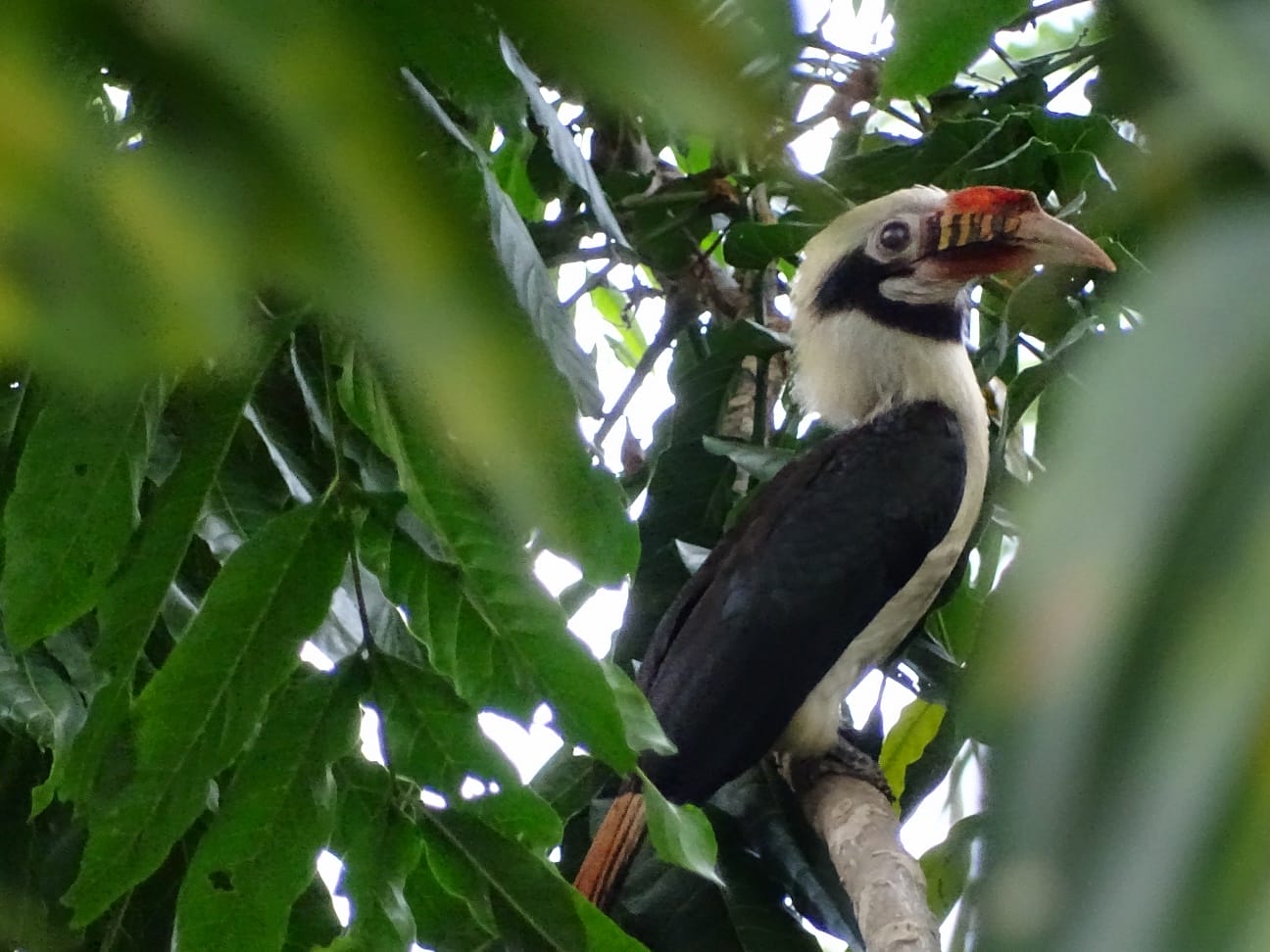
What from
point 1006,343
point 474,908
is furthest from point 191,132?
point 1006,343

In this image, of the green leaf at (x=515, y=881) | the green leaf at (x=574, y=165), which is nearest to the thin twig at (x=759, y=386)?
the green leaf at (x=574, y=165)

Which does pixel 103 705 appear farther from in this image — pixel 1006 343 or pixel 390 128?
pixel 1006 343

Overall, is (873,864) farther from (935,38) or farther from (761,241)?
(935,38)

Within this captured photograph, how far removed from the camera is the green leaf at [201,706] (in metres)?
1.00

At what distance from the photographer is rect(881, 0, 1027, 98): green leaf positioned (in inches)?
12.2

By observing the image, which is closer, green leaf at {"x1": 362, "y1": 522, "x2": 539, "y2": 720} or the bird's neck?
green leaf at {"x1": 362, "y1": 522, "x2": 539, "y2": 720}

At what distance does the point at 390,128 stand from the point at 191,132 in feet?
0.10

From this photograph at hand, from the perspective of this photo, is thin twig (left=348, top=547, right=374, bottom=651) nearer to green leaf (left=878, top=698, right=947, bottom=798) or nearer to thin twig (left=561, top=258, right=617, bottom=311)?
thin twig (left=561, top=258, right=617, bottom=311)

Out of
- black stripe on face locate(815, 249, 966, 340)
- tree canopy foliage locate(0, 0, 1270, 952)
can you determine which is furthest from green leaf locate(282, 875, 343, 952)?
black stripe on face locate(815, 249, 966, 340)

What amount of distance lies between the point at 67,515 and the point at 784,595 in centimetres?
152

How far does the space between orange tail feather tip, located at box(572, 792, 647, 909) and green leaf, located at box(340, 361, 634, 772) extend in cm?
99

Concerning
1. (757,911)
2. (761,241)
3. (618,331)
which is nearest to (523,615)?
(757,911)

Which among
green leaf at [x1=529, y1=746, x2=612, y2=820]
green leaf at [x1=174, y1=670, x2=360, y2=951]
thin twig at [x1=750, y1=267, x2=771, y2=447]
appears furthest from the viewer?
thin twig at [x1=750, y1=267, x2=771, y2=447]

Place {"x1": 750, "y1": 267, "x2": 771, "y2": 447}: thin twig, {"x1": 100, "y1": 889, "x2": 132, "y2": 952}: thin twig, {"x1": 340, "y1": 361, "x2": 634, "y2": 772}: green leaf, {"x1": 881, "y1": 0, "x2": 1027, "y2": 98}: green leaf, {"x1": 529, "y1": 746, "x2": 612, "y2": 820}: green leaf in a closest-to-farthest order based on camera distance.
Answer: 1. {"x1": 881, "y1": 0, "x2": 1027, "y2": 98}: green leaf
2. {"x1": 340, "y1": 361, "x2": 634, "y2": 772}: green leaf
3. {"x1": 100, "y1": 889, "x2": 132, "y2": 952}: thin twig
4. {"x1": 529, "y1": 746, "x2": 612, "y2": 820}: green leaf
5. {"x1": 750, "y1": 267, "x2": 771, "y2": 447}: thin twig
